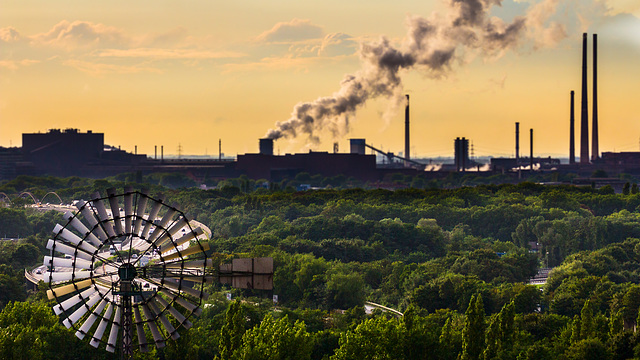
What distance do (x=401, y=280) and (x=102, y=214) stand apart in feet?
198

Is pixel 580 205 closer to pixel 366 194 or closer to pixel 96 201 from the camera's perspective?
pixel 366 194

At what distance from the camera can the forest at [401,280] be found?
186 ft

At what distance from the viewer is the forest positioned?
5656 cm

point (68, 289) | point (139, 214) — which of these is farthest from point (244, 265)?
point (68, 289)

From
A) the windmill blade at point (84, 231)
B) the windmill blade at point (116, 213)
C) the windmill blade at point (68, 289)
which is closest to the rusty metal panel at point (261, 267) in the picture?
the windmill blade at point (116, 213)

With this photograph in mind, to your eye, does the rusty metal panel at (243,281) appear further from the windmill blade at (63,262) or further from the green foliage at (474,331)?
the green foliage at (474,331)

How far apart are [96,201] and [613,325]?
110 ft

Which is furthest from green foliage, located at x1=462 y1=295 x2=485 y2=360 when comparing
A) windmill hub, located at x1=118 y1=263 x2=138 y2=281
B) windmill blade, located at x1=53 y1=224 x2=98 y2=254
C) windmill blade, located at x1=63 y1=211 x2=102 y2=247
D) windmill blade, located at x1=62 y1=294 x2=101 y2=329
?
windmill hub, located at x1=118 y1=263 x2=138 y2=281

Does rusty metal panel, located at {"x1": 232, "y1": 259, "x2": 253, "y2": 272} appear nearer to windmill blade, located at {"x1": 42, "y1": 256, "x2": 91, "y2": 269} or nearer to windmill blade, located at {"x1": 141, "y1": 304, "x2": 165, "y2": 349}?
windmill blade, located at {"x1": 141, "y1": 304, "x2": 165, "y2": 349}

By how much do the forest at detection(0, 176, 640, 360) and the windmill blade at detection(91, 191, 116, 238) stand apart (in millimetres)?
12769

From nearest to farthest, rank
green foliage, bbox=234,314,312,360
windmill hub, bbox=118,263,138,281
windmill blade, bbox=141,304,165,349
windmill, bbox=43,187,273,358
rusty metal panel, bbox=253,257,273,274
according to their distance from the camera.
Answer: windmill hub, bbox=118,263,138,281 → windmill, bbox=43,187,273,358 → windmill blade, bbox=141,304,165,349 → rusty metal panel, bbox=253,257,273,274 → green foliage, bbox=234,314,312,360

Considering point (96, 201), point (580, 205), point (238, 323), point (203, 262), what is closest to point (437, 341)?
point (238, 323)

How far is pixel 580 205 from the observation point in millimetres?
176500

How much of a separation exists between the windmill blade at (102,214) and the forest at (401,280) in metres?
12.8
